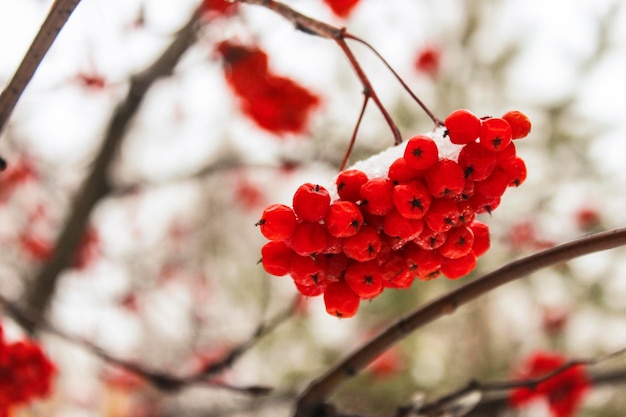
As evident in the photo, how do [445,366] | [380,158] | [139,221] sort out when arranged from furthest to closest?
[139,221], [445,366], [380,158]

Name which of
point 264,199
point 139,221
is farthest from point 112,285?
point 264,199

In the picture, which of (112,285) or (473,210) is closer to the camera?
(473,210)

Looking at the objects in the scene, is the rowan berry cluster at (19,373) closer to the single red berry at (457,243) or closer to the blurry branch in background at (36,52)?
the blurry branch in background at (36,52)

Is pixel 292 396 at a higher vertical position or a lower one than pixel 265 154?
lower

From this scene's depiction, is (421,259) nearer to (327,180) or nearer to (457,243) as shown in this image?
(457,243)

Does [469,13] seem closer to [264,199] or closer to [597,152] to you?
[597,152]

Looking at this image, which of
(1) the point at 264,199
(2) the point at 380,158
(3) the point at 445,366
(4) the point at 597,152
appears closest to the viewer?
(2) the point at 380,158
